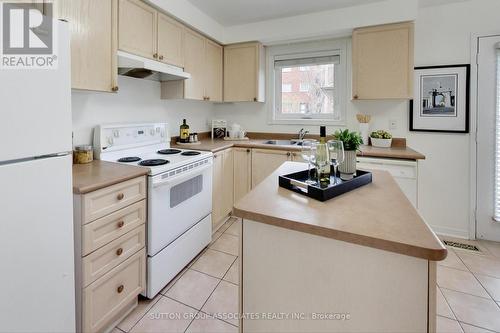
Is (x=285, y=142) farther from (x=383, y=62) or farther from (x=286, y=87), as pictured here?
(x=383, y=62)

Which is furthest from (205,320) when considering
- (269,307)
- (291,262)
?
(291,262)

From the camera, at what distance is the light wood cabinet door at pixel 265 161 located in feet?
9.43

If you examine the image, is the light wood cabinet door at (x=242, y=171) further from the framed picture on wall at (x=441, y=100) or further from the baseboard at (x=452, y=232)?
the baseboard at (x=452, y=232)

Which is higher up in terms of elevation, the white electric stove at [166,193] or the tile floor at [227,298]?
the white electric stove at [166,193]

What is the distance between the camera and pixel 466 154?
272 cm

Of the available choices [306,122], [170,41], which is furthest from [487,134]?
[170,41]

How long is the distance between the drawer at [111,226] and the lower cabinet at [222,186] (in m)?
1.12

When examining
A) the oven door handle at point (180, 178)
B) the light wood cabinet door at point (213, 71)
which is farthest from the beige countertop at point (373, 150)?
the light wood cabinet door at point (213, 71)

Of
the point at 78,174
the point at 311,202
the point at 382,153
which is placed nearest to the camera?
the point at 311,202

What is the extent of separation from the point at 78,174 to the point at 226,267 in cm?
133

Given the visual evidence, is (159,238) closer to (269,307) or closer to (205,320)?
(205,320)

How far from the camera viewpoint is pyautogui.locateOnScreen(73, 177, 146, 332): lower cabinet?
132 centimetres

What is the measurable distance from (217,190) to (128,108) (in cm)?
118

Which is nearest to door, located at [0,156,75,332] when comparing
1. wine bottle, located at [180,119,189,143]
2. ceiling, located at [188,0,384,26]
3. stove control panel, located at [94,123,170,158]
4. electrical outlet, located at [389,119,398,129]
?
stove control panel, located at [94,123,170,158]
